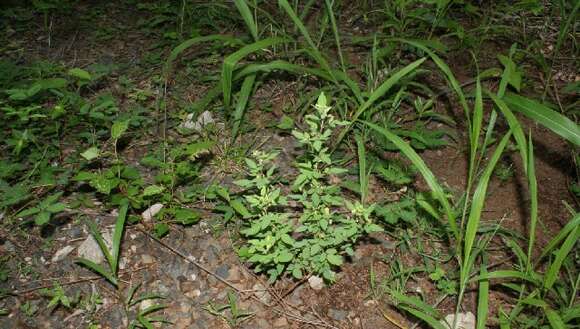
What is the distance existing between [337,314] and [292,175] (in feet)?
2.11

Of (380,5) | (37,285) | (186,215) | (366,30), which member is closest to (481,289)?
(186,215)

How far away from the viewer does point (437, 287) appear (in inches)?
64.6

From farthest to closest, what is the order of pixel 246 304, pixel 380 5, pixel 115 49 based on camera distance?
pixel 380 5
pixel 115 49
pixel 246 304

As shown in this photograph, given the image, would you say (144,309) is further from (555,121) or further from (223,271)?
(555,121)

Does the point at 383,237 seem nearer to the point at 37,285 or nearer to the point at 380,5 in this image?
the point at 37,285

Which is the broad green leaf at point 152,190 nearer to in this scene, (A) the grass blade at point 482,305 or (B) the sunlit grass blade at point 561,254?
(A) the grass blade at point 482,305

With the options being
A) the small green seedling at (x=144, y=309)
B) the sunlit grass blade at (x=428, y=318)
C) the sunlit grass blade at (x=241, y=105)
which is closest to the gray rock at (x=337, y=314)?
the sunlit grass blade at (x=428, y=318)

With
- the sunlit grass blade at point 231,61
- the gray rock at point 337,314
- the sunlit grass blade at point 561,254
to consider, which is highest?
the sunlit grass blade at point 231,61

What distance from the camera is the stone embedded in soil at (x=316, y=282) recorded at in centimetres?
164

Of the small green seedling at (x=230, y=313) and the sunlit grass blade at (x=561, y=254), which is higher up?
the sunlit grass blade at (x=561, y=254)

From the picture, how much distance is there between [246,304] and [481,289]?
0.78 meters

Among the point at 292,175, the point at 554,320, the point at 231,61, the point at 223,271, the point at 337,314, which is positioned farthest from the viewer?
the point at 292,175

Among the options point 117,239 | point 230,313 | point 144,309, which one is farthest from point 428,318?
point 117,239

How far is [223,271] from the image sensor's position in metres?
1.68
